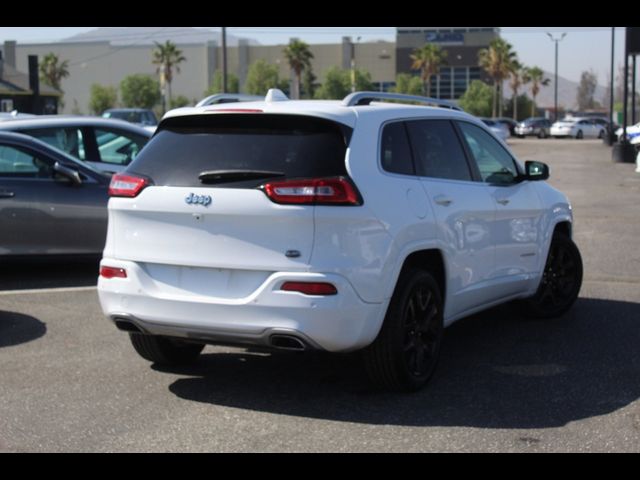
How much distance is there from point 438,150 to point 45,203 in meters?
4.71

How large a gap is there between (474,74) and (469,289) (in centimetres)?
11066

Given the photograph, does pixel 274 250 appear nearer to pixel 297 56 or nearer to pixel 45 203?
pixel 45 203

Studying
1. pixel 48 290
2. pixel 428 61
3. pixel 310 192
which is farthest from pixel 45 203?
pixel 428 61

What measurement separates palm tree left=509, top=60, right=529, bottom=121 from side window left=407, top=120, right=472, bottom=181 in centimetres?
9970

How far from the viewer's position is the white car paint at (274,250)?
17.6ft

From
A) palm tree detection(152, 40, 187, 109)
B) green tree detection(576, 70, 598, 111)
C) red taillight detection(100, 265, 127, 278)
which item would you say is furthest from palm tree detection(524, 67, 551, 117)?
red taillight detection(100, 265, 127, 278)

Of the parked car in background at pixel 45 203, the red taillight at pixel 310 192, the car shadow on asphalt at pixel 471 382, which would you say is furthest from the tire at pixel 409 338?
the parked car in background at pixel 45 203

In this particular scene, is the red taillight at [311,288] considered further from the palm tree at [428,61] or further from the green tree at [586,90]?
the green tree at [586,90]

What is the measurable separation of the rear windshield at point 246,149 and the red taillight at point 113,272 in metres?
0.57

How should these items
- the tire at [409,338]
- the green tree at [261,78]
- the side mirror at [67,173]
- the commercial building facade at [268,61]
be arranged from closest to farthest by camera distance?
the tire at [409,338] < the side mirror at [67,173] < the green tree at [261,78] < the commercial building facade at [268,61]

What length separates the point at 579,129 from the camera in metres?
66.4

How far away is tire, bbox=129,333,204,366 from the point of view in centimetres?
645

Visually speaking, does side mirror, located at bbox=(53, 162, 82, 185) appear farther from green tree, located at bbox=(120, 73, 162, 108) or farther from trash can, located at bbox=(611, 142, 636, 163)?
green tree, located at bbox=(120, 73, 162, 108)

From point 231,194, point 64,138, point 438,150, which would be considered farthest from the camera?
point 64,138
